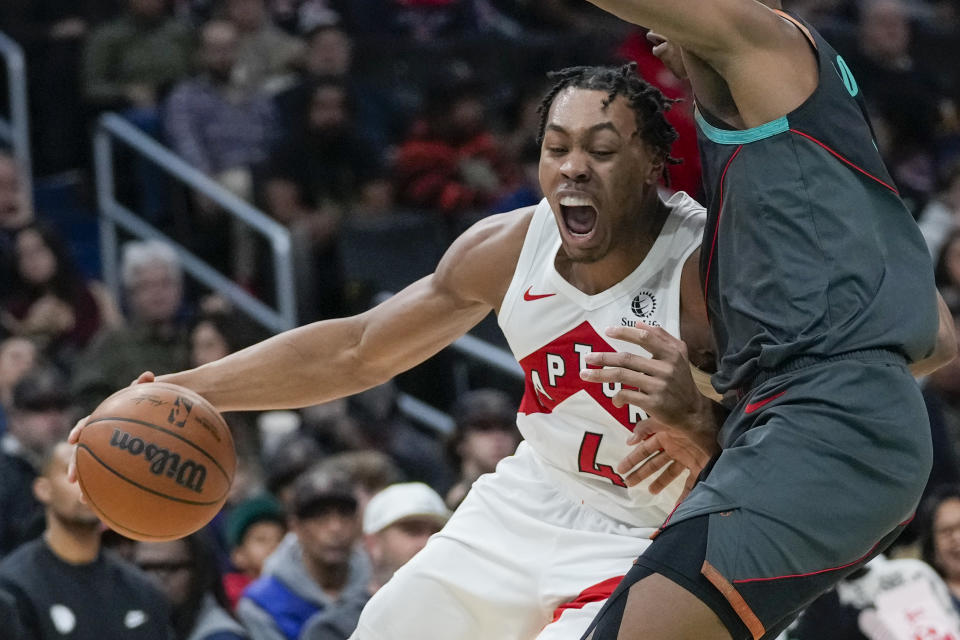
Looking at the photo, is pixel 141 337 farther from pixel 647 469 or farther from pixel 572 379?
pixel 647 469

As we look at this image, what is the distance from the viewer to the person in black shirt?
18.5 feet

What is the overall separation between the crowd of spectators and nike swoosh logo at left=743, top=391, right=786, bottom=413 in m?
2.62

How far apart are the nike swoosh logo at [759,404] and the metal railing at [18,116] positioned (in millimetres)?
6975

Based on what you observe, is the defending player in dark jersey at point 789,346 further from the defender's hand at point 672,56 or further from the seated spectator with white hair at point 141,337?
the seated spectator with white hair at point 141,337

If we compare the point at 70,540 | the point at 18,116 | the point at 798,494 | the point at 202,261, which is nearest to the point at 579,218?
the point at 798,494

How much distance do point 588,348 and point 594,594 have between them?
583 mm

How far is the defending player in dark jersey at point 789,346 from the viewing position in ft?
10.1

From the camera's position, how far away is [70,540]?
577 cm

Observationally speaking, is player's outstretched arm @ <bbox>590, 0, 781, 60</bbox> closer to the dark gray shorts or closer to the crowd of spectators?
the dark gray shorts

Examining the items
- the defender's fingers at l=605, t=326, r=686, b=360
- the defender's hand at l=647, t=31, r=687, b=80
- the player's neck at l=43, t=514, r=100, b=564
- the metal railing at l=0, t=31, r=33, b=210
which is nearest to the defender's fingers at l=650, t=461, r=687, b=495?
the defender's fingers at l=605, t=326, r=686, b=360

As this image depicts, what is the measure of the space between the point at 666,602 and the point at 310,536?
3.42 metres

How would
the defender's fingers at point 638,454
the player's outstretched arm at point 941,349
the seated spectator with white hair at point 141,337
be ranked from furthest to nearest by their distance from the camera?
the seated spectator with white hair at point 141,337
the defender's fingers at point 638,454
the player's outstretched arm at point 941,349

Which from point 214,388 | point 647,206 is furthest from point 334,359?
point 647,206

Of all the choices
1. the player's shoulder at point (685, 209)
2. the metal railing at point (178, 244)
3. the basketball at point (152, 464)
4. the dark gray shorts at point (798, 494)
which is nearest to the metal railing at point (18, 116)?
the metal railing at point (178, 244)
